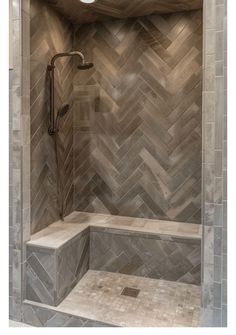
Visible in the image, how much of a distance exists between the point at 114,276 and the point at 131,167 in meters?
1.04

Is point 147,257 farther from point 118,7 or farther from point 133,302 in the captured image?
point 118,7

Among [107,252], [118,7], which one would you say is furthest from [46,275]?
[118,7]

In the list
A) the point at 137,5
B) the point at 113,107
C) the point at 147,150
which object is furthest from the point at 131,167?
the point at 137,5

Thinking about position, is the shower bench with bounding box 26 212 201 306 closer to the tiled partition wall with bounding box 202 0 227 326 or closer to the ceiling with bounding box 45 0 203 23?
the tiled partition wall with bounding box 202 0 227 326

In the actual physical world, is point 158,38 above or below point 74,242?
above

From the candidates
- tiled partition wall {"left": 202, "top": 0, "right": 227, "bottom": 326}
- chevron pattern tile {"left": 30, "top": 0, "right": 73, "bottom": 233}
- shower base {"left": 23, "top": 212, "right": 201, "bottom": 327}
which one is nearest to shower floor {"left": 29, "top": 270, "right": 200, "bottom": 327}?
shower base {"left": 23, "top": 212, "right": 201, "bottom": 327}

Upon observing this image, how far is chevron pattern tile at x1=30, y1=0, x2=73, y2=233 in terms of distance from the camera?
200 centimetres

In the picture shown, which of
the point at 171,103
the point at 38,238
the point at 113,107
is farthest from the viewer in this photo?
the point at 113,107

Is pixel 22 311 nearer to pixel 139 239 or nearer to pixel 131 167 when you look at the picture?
pixel 139 239

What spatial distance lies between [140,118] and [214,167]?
1300 mm

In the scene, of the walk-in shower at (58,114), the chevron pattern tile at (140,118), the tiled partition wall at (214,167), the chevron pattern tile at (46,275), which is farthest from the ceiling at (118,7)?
the chevron pattern tile at (46,275)

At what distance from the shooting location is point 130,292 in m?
2.01

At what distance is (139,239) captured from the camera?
220 centimetres

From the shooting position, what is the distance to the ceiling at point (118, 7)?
2.19 meters
